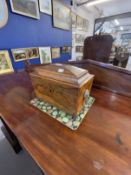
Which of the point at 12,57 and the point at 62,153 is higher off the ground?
the point at 12,57

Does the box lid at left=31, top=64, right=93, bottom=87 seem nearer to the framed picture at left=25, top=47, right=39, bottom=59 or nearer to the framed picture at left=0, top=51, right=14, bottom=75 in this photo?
the framed picture at left=0, top=51, right=14, bottom=75

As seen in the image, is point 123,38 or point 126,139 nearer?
point 126,139

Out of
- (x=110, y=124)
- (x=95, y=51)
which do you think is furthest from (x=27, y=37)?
(x=110, y=124)

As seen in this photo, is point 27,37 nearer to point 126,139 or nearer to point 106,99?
point 106,99

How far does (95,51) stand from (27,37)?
2.72 ft

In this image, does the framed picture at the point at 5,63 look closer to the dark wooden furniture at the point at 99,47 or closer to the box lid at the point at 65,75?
the box lid at the point at 65,75

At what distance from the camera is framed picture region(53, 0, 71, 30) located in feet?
4.24

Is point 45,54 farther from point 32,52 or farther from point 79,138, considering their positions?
point 79,138

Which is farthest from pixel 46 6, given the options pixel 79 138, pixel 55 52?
pixel 79 138

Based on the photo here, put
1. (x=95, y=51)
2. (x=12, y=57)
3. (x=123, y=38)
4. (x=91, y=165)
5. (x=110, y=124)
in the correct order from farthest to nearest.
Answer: (x=123, y=38) < (x=95, y=51) < (x=12, y=57) < (x=110, y=124) < (x=91, y=165)

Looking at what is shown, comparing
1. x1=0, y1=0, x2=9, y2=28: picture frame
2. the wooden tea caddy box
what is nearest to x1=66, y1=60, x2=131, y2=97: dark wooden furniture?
the wooden tea caddy box

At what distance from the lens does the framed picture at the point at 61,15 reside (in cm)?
129

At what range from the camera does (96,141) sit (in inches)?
12.4

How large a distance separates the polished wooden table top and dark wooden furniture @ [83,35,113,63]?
2.72ft
